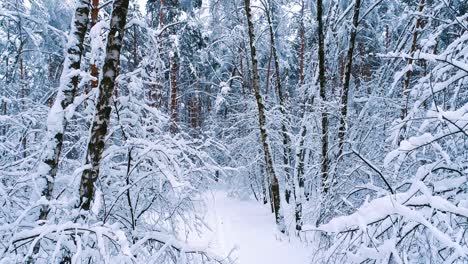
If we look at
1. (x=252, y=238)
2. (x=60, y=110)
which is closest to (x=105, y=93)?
(x=60, y=110)

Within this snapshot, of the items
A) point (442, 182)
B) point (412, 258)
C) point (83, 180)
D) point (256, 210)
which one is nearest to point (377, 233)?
point (412, 258)

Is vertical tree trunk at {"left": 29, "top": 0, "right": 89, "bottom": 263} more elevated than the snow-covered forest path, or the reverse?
vertical tree trunk at {"left": 29, "top": 0, "right": 89, "bottom": 263}

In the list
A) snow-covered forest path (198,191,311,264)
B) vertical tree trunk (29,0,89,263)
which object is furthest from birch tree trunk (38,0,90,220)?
Answer: snow-covered forest path (198,191,311,264)

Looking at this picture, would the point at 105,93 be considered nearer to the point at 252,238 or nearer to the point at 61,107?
the point at 61,107

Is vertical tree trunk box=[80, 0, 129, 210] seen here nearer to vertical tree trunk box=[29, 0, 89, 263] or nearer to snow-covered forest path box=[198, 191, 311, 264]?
vertical tree trunk box=[29, 0, 89, 263]

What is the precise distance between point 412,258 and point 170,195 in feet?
11.7

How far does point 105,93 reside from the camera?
389cm

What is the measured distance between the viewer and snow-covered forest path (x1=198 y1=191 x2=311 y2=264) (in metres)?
9.76

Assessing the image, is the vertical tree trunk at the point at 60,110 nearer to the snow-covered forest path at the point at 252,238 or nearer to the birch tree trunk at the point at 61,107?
the birch tree trunk at the point at 61,107

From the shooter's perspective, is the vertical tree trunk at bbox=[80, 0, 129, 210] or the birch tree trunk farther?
the birch tree trunk

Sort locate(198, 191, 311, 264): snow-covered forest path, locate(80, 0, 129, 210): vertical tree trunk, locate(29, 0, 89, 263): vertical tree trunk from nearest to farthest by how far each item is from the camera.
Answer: locate(80, 0, 129, 210): vertical tree trunk
locate(29, 0, 89, 263): vertical tree trunk
locate(198, 191, 311, 264): snow-covered forest path

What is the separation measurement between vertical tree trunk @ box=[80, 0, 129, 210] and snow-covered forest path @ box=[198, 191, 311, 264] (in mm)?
2948

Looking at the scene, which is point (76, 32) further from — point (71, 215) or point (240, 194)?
point (240, 194)

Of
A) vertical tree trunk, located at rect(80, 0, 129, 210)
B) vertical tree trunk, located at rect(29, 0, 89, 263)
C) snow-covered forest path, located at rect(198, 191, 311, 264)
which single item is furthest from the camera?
snow-covered forest path, located at rect(198, 191, 311, 264)
